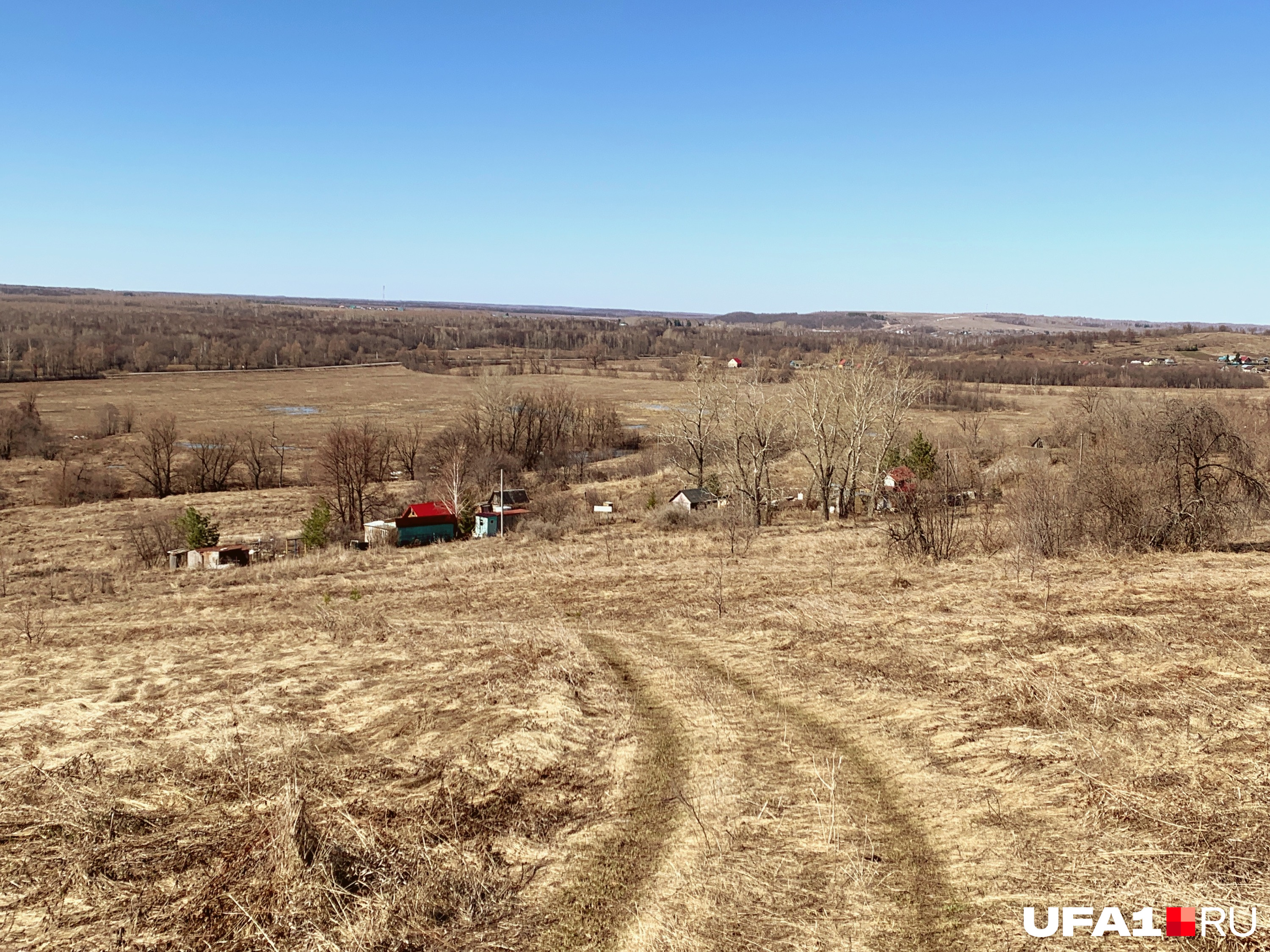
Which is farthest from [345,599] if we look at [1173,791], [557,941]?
[1173,791]

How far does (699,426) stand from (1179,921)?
38489 mm

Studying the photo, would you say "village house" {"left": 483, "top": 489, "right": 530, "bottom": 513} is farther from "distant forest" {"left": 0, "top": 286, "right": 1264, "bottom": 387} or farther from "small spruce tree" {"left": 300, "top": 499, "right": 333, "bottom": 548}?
"distant forest" {"left": 0, "top": 286, "right": 1264, "bottom": 387}

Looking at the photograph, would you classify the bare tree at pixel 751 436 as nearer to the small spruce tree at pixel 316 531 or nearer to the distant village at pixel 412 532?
the distant village at pixel 412 532

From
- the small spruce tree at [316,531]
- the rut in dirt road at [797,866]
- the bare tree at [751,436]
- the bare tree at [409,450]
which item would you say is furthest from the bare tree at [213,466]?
the rut in dirt road at [797,866]

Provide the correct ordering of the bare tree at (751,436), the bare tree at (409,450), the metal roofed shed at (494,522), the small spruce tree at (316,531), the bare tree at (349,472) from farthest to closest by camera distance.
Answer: the bare tree at (409,450)
the bare tree at (349,472)
the metal roofed shed at (494,522)
the bare tree at (751,436)
the small spruce tree at (316,531)

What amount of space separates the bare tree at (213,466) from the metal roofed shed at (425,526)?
23.1 m

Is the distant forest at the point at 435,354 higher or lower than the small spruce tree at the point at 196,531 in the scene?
higher

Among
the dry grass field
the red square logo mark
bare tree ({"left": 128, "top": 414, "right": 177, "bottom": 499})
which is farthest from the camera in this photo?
bare tree ({"left": 128, "top": 414, "right": 177, "bottom": 499})

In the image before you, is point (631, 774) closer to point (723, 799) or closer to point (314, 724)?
point (723, 799)

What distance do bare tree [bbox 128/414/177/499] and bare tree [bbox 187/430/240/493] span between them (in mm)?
1543

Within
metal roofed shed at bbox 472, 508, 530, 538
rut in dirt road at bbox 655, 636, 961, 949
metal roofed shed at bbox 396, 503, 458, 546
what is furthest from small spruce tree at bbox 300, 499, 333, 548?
rut in dirt road at bbox 655, 636, 961, 949

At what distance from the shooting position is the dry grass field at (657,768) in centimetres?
576

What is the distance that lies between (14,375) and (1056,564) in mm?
124029

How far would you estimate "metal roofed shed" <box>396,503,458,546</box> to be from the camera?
36281 millimetres
